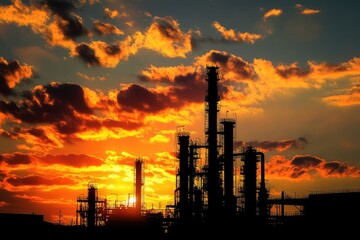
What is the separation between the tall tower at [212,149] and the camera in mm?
49875

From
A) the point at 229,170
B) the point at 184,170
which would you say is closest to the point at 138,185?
the point at 184,170

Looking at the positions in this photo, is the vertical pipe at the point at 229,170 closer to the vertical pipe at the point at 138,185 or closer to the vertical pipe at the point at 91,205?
the vertical pipe at the point at 138,185

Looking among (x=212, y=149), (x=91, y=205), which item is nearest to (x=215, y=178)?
(x=212, y=149)

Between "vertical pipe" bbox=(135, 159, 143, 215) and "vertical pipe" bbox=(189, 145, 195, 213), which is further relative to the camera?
"vertical pipe" bbox=(135, 159, 143, 215)

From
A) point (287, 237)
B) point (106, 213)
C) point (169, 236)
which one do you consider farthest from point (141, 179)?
point (287, 237)

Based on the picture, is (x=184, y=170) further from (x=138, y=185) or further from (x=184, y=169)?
(x=138, y=185)

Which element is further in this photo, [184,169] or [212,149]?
[184,169]

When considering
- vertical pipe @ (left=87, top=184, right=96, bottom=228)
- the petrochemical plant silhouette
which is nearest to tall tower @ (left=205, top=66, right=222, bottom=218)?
the petrochemical plant silhouette

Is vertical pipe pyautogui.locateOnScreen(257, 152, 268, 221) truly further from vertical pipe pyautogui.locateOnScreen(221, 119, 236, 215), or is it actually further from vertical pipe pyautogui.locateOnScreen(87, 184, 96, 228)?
vertical pipe pyautogui.locateOnScreen(87, 184, 96, 228)

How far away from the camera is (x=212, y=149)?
5019 cm

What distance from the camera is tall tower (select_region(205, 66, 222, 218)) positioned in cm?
4988

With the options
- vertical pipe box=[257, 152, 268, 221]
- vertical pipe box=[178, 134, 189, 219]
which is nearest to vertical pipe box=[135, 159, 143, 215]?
vertical pipe box=[178, 134, 189, 219]

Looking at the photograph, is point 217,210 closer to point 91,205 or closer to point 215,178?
point 215,178

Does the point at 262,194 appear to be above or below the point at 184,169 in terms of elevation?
below
